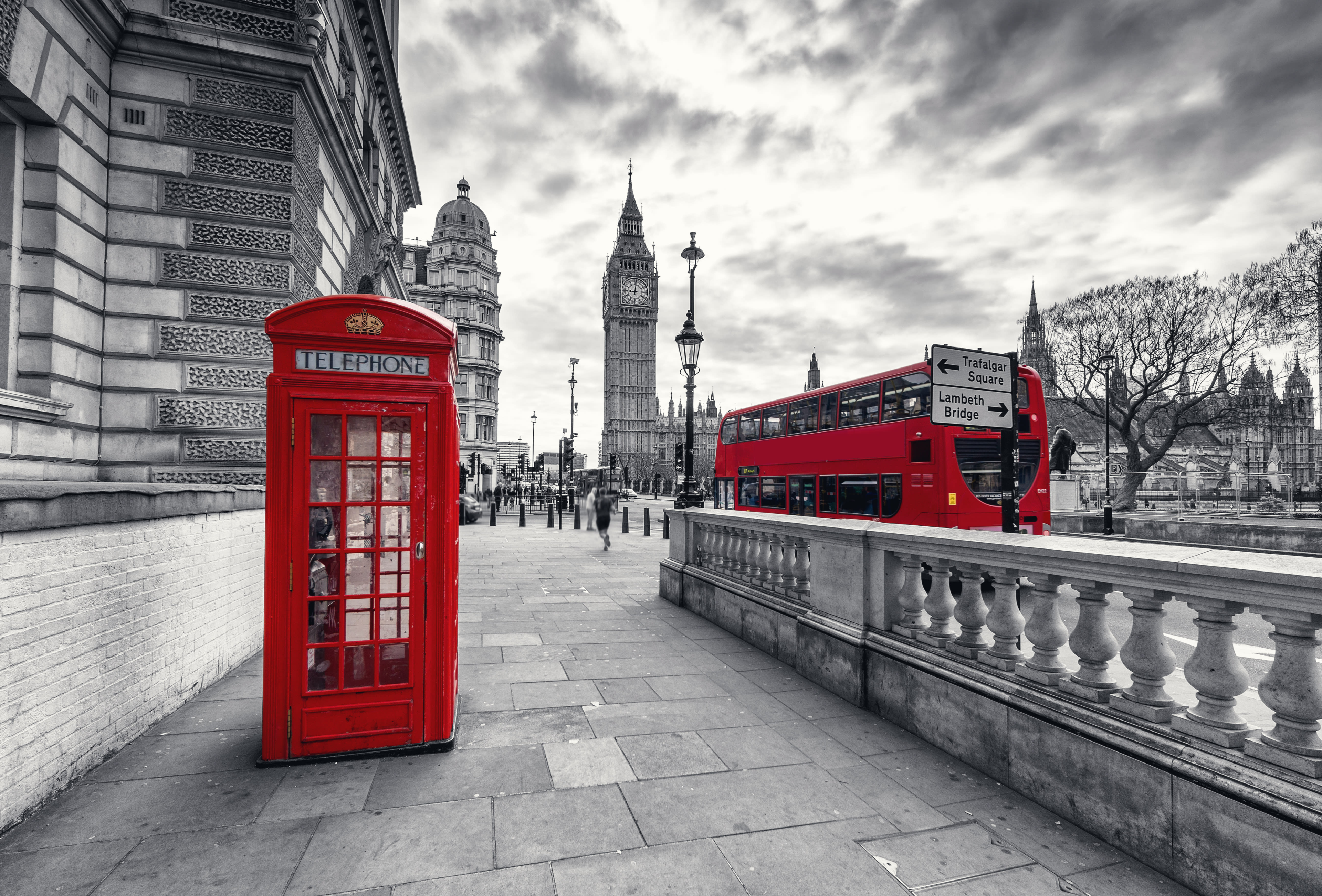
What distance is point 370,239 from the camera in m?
13.0

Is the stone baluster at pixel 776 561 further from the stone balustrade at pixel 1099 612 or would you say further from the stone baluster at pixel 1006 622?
the stone baluster at pixel 1006 622

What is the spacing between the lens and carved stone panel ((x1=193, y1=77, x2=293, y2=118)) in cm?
718

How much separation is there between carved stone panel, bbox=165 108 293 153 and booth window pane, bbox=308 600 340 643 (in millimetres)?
6196

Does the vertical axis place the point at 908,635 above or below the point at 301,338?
below

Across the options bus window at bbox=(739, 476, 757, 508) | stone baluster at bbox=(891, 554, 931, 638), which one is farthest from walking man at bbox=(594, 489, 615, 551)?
stone baluster at bbox=(891, 554, 931, 638)

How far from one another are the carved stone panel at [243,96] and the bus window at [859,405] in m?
9.96

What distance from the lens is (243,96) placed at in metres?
7.32

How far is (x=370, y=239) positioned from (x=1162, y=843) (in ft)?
47.4

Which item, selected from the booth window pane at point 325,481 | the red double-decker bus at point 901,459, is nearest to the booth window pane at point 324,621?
the booth window pane at point 325,481

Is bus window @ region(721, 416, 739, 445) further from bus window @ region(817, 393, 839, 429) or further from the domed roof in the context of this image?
the domed roof

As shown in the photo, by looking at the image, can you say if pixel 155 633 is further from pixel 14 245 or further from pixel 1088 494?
pixel 1088 494

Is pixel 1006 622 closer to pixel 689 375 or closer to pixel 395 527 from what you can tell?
pixel 395 527

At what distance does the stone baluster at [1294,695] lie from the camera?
2.41m

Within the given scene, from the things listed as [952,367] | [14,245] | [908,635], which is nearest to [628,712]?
[908,635]
